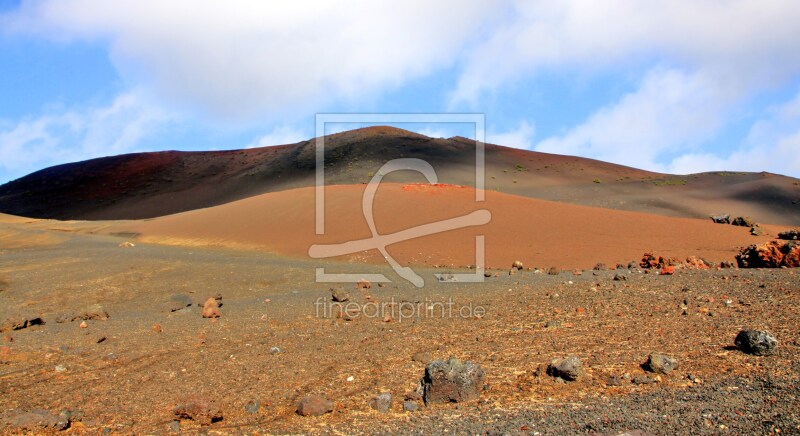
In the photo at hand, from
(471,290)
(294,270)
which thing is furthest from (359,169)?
(471,290)

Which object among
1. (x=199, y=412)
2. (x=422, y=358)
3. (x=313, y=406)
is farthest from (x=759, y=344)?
(x=199, y=412)

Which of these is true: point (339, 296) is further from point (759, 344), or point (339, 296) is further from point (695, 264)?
point (695, 264)

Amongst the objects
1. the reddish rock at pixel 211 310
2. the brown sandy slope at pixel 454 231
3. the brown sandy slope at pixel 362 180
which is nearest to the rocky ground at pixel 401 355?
the reddish rock at pixel 211 310

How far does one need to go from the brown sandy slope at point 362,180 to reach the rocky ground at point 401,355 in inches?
1088

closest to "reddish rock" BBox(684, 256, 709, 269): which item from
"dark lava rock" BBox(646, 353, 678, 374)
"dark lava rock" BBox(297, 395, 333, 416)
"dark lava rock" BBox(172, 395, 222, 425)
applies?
"dark lava rock" BBox(646, 353, 678, 374)

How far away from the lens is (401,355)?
21.3 feet

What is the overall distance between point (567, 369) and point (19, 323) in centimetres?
759

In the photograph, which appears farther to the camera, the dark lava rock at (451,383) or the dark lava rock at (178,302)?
the dark lava rock at (178,302)

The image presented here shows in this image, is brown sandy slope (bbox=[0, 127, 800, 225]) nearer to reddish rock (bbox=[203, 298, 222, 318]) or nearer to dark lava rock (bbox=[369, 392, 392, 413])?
reddish rock (bbox=[203, 298, 222, 318])

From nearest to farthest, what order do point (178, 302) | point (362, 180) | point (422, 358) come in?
point (422, 358) → point (178, 302) → point (362, 180)

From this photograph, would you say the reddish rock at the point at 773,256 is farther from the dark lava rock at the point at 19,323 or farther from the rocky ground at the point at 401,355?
the dark lava rock at the point at 19,323

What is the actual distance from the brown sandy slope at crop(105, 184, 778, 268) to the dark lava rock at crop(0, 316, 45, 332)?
8.60 meters

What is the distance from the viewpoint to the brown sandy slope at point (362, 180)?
39.4m

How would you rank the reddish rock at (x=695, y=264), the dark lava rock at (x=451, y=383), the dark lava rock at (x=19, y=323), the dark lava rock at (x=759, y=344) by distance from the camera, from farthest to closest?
1. the reddish rock at (x=695, y=264)
2. the dark lava rock at (x=19, y=323)
3. the dark lava rock at (x=759, y=344)
4. the dark lava rock at (x=451, y=383)
